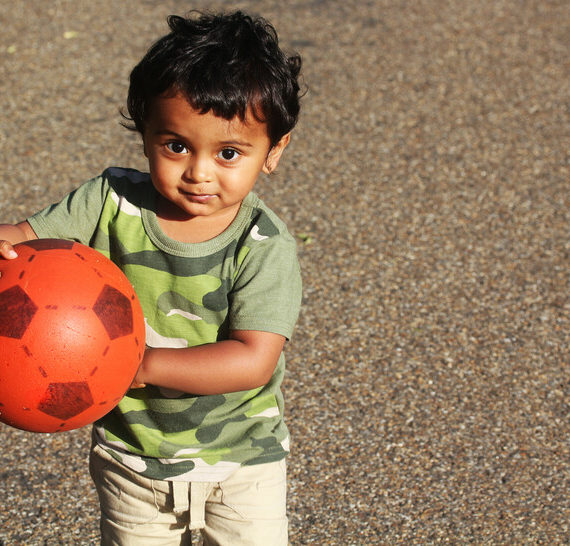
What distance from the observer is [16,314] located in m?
2.14

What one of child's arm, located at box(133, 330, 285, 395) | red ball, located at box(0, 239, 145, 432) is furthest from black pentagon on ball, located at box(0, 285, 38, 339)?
child's arm, located at box(133, 330, 285, 395)

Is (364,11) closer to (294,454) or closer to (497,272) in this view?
(497,272)

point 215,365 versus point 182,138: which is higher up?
point 182,138

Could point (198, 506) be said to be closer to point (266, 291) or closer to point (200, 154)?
point (266, 291)

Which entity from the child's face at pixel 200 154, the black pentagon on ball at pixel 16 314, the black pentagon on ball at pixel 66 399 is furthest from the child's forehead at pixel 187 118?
the black pentagon on ball at pixel 66 399

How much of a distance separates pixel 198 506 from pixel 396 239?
10.4ft

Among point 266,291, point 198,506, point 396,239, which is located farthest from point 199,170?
point 396,239

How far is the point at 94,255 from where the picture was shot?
2.30 meters

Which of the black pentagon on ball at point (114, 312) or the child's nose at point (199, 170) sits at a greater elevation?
the child's nose at point (199, 170)

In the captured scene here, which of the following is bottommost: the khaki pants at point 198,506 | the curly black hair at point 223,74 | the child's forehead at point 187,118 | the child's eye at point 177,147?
the khaki pants at point 198,506

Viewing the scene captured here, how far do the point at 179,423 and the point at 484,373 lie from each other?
7.32ft

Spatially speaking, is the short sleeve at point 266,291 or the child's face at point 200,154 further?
the short sleeve at point 266,291

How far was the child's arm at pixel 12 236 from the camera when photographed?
2.25 metres

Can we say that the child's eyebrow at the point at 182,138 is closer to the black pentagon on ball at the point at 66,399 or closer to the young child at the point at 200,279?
the young child at the point at 200,279
